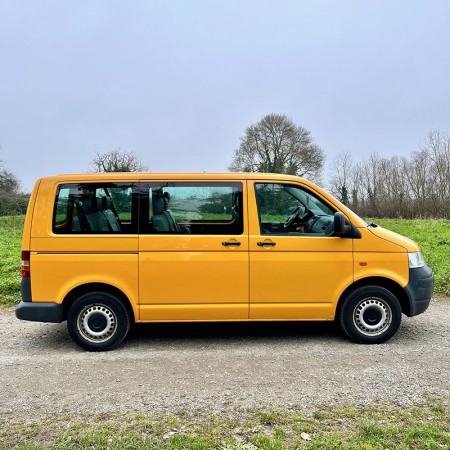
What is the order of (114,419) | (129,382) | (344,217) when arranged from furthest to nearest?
(344,217) → (129,382) → (114,419)

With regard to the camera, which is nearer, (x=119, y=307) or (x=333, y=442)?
(x=333, y=442)

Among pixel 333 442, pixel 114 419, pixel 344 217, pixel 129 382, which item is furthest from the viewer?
pixel 344 217

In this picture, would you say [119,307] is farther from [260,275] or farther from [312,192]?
[312,192]

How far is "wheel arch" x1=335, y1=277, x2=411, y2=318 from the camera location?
4770 millimetres

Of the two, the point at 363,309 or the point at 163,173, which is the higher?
the point at 163,173

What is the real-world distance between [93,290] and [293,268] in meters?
2.39

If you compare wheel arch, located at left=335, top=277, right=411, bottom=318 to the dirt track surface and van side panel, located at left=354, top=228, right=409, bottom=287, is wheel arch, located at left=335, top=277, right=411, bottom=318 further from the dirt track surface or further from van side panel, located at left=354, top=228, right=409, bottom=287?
the dirt track surface

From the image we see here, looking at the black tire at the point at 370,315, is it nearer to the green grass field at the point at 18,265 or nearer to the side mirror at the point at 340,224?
the side mirror at the point at 340,224

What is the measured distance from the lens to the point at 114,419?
10.3 feet

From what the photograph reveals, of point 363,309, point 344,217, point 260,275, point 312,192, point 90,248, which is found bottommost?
point 363,309

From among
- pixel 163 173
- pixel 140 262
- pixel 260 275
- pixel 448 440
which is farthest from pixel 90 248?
pixel 448 440

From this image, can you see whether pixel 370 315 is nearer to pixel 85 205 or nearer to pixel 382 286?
pixel 382 286

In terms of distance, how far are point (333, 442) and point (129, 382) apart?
2.00m

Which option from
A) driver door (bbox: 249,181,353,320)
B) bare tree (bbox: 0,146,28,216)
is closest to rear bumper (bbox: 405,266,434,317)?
driver door (bbox: 249,181,353,320)
